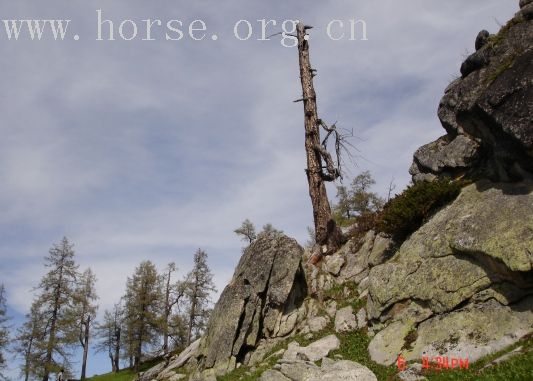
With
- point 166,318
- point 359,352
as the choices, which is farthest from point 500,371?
point 166,318

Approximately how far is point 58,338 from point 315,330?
3886 cm

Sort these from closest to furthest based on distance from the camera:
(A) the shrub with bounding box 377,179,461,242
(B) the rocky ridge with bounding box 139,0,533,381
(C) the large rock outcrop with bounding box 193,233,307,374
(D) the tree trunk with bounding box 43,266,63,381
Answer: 1. (B) the rocky ridge with bounding box 139,0,533,381
2. (A) the shrub with bounding box 377,179,461,242
3. (C) the large rock outcrop with bounding box 193,233,307,374
4. (D) the tree trunk with bounding box 43,266,63,381

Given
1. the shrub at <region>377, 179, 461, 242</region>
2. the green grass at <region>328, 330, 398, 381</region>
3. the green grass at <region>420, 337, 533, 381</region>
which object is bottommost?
the green grass at <region>420, 337, 533, 381</region>

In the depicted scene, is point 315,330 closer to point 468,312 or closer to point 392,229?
point 392,229

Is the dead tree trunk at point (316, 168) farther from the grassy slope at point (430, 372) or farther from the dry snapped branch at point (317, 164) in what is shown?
the grassy slope at point (430, 372)

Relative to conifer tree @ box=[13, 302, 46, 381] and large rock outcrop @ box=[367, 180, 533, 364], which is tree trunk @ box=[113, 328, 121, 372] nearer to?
conifer tree @ box=[13, 302, 46, 381]

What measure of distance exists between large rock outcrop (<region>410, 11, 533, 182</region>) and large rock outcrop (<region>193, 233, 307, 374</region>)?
28.0 feet

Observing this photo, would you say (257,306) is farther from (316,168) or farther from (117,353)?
(117,353)

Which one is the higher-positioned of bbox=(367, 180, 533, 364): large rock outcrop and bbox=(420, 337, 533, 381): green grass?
bbox=(367, 180, 533, 364): large rock outcrop

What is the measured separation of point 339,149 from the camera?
1047 inches

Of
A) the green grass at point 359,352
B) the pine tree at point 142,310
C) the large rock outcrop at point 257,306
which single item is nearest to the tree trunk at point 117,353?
the pine tree at point 142,310

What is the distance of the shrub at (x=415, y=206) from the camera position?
18.4 meters

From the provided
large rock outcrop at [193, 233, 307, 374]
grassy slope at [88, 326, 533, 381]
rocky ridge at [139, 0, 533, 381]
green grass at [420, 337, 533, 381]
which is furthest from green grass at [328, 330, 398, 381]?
large rock outcrop at [193, 233, 307, 374]

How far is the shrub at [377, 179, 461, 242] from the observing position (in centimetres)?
1844
